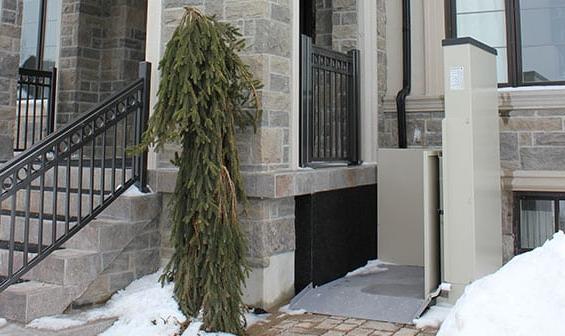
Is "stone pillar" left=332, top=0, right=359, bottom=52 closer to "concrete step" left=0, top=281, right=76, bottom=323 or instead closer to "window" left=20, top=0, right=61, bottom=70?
"concrete step" left=0, top=281, right=76, bottom=323

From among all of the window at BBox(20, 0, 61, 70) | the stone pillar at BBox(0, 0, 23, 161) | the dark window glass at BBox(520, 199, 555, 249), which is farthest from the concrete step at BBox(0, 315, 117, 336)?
the window at BBox(20, 0, 61, 70)

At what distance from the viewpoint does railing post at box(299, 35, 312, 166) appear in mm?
4621

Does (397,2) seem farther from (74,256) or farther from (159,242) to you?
(74,256)

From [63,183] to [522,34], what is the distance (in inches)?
186

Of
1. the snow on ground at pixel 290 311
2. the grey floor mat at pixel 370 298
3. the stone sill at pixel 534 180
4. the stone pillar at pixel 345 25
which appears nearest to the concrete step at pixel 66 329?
the snow on ground at pixel 290 311

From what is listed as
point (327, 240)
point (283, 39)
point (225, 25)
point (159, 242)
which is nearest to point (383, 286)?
point (327, 240)

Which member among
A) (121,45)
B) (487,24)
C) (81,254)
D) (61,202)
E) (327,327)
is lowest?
(327,327)

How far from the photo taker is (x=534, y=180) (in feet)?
17.9

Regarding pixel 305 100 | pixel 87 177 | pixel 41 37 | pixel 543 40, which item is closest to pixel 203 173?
pixel 305 100

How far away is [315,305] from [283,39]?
2.09 m

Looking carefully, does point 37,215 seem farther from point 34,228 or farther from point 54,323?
point 54,323

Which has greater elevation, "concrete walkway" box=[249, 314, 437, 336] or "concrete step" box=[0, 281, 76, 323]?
"concrete step" box=[0, 281, 76, 323]

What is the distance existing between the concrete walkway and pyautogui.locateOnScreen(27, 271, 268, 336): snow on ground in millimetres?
162

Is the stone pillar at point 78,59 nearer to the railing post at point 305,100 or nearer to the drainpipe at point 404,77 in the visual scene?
the railing post at point 305,100
